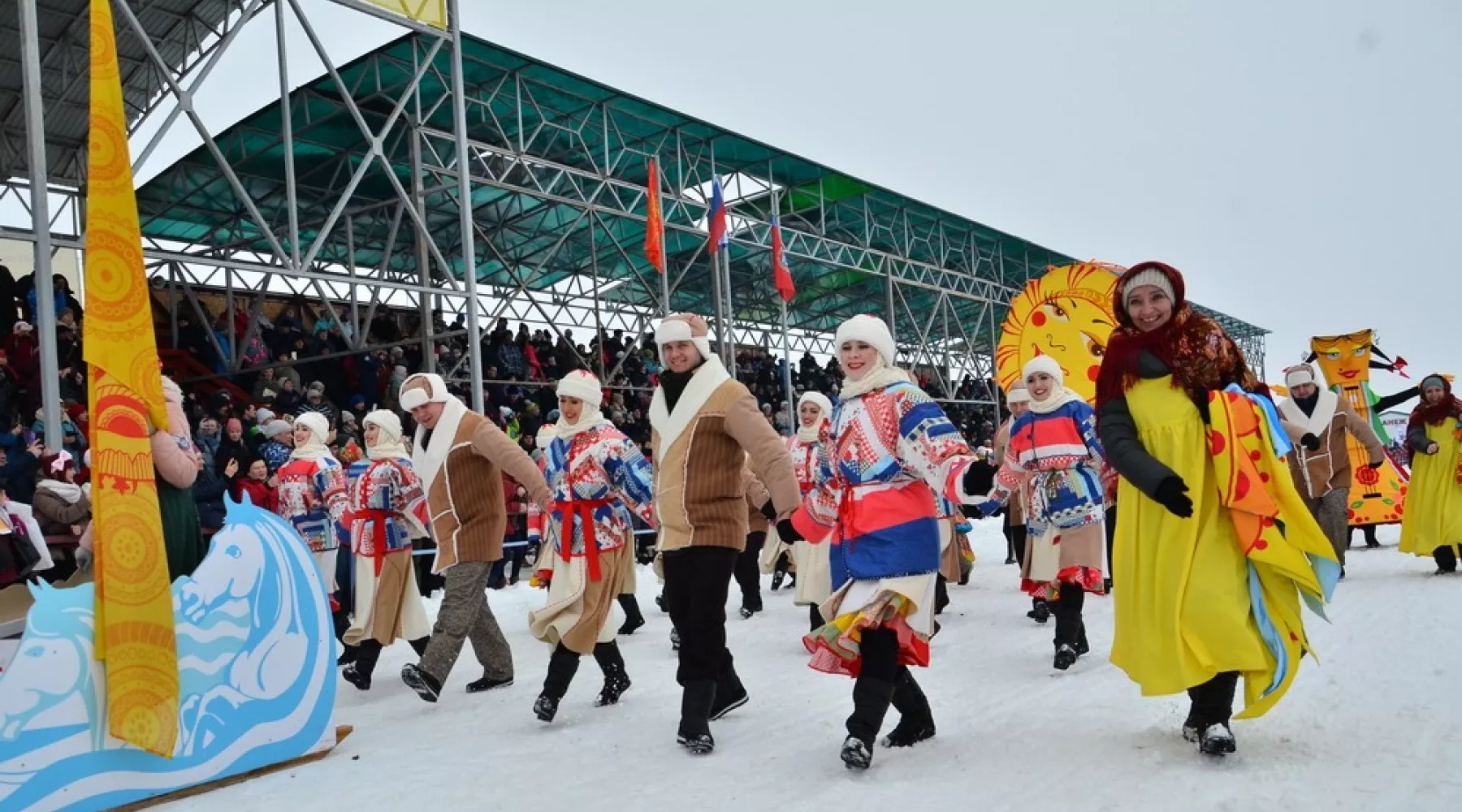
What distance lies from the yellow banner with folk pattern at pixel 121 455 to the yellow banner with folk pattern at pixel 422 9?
298 inches

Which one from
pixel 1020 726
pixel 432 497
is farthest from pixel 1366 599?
pixel 432 497

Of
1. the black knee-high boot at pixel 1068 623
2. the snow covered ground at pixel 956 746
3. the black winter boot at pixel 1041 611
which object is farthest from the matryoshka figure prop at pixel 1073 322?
the snow covered ground at pixel 956 746

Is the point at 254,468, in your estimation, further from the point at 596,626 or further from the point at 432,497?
the point at 596,626

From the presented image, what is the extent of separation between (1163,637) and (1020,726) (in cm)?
84

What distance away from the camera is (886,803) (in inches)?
137

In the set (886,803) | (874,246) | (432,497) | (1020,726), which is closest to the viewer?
(886,803)

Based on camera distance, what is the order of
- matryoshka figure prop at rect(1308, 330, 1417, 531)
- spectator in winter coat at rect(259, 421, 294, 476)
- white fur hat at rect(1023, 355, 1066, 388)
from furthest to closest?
matryoshka figure prop at rect(1308, 330, 1417, 531), spectator in winter coat at rect(259, 421, 294, 476), white fur hat at rect(1023, 355, 1066, 388)

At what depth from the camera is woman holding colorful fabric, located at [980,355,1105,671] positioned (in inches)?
229

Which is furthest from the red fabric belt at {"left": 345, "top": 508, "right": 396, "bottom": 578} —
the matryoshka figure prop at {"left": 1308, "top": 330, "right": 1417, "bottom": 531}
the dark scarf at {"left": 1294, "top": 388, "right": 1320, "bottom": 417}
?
the matryoshka figure prop at {"left": 1308, "top": 330, "right": 1417, "bottom": 531}

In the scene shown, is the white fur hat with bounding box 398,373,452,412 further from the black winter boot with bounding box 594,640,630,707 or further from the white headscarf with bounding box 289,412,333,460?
the white headscarf with bounding box 289,412,333,460

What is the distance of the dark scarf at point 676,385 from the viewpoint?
15.4 ft

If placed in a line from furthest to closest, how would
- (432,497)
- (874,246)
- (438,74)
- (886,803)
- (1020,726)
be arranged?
(874,246), (438,74), (432,497), (1020,726), (886,803)

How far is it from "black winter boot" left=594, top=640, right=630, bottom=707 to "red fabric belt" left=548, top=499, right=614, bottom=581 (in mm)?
392

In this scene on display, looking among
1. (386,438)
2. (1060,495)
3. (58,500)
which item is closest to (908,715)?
(1060,495)
